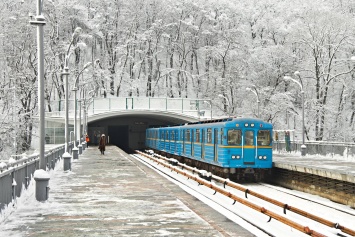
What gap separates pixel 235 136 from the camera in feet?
86.9

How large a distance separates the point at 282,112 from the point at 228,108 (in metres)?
10.2

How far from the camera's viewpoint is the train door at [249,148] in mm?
26578

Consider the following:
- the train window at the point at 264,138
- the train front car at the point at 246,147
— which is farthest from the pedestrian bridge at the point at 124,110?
the train front car at the point at 246,147

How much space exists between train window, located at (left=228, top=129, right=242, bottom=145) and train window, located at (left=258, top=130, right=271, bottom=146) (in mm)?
1148

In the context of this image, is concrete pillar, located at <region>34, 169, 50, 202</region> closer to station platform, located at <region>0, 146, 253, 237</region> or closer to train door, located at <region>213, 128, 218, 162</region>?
station platform, located at <region>0, 146, 253, 237</region>

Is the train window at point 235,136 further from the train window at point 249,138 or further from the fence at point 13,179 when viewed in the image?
the fence at point 13,179

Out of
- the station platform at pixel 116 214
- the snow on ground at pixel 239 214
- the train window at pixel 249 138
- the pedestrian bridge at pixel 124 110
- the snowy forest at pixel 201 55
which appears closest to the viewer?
the station platform at pixel 116 214

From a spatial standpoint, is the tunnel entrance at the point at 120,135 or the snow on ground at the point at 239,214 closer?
the snow on ground at the point at 239,214

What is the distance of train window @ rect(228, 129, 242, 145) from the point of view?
2634 centimetres

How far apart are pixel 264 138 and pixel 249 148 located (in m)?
1.06

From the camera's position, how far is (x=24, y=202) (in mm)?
14531

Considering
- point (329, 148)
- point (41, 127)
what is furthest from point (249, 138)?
point (41, 127)

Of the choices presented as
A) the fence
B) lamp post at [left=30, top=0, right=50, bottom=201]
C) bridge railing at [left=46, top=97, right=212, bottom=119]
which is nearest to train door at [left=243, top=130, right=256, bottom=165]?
the fence

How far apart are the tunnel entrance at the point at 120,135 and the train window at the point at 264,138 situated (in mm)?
57397
